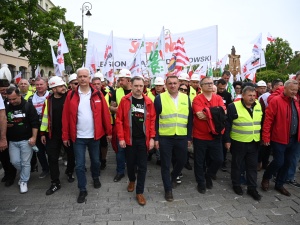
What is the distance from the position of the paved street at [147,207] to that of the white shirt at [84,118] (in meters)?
1.14

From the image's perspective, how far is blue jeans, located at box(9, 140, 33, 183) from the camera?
4.73 metres

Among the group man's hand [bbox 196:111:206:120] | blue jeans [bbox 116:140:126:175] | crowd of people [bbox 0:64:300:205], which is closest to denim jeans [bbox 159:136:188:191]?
crowd of people [bbox 0:64:300:205]

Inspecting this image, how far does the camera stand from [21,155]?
478cm

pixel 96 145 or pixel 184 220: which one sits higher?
pixel 96 145

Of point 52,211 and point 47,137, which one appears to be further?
point 47,137

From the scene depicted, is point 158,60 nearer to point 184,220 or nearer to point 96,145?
point 96,145

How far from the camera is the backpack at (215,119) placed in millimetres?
4402

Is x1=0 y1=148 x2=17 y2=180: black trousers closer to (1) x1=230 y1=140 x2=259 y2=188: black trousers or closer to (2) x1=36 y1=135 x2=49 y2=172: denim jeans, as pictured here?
(2) x1=36 y1=135 x2=49 y2=172: denim jeans

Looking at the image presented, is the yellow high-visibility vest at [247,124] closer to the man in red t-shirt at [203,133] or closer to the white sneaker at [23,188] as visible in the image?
the man in red t-shirt at [203,133]

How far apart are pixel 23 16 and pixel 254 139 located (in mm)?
20235

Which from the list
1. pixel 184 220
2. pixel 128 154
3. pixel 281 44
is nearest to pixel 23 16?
pixel 128 154

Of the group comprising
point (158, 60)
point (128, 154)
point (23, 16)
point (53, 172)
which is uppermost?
point (23, 16)

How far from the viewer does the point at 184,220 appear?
368 centimetres

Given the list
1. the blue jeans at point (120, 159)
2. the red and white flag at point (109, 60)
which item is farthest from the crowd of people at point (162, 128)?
the red and white flag at point (109, 60)
